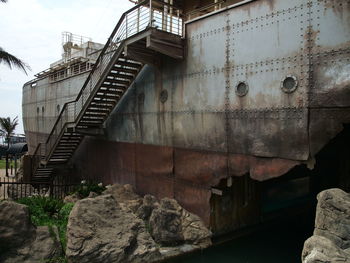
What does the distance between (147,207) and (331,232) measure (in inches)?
251

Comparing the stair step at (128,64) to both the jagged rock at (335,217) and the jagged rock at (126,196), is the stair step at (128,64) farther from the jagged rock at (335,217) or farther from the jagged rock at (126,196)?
the jagged rock at (335,217)

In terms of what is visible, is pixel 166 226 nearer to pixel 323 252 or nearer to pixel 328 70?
pixel 323 252

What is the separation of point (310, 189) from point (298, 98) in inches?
404

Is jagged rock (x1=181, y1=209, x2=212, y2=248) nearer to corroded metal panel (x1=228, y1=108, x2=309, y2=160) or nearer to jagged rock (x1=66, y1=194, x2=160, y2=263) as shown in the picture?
jagged rock (x1=66, y1=194, x2=160, y2=263)

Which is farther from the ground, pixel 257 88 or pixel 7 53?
pixel 7 53

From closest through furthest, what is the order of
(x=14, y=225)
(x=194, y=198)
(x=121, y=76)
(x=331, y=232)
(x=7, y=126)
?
(x=331, y=232), (x=14, y=225), (x=194, y=198), (x=121, y=76), (x=7, y=126)

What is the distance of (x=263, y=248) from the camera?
396 inches

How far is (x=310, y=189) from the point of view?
632 inches

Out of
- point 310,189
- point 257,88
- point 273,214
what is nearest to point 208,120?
point 257,88

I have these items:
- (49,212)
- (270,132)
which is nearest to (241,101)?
(270,132)

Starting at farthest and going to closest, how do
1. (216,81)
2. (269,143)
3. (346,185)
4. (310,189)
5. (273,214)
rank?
(310,189)
(273,214)
(216,81)
(346,185)
(269,143)

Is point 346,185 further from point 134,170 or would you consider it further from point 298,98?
point 134,170

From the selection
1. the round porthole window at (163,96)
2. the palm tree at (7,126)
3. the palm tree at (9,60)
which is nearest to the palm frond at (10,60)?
the palm tree at (9,60)

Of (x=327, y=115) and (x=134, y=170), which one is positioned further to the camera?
(x=134, y=170)
